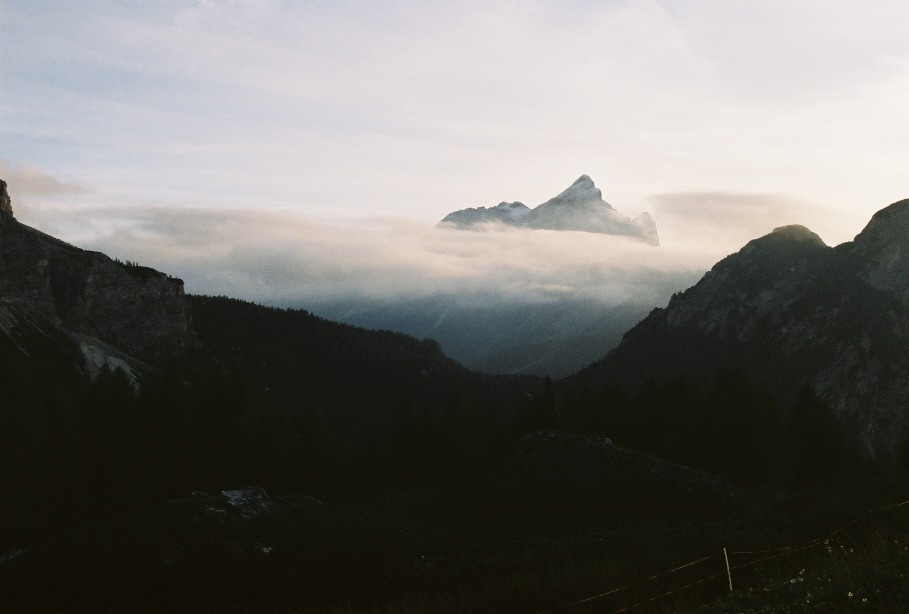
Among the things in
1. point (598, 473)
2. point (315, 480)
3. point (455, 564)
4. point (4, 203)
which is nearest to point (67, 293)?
point (4, 203)

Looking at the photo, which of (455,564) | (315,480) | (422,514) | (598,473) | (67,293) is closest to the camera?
(455,564)

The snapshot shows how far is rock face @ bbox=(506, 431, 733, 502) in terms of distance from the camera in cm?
4953

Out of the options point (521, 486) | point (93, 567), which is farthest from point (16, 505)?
point (521, 486)

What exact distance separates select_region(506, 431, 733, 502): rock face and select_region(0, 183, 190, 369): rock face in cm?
11705

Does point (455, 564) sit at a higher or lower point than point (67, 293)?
lower

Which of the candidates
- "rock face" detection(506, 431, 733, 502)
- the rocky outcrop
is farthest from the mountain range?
the rocky outcrop

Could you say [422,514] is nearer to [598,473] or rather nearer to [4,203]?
[598,473]

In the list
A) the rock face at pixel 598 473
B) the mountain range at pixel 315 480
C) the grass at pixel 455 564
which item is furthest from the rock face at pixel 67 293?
the grass at pixel 455 564

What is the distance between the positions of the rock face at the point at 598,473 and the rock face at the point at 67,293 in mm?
117050

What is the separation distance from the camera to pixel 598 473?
173ft

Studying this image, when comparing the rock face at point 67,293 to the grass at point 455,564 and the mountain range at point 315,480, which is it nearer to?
the mountain range at point 315,480

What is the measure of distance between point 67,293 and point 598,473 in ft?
530

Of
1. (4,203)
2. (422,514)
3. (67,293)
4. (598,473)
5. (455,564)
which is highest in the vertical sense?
(4,203)

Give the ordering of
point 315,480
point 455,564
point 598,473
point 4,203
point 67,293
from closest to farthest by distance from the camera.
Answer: point 455,564 < point 598,473 < point 315,480 < point 4,203 < point 67,293
